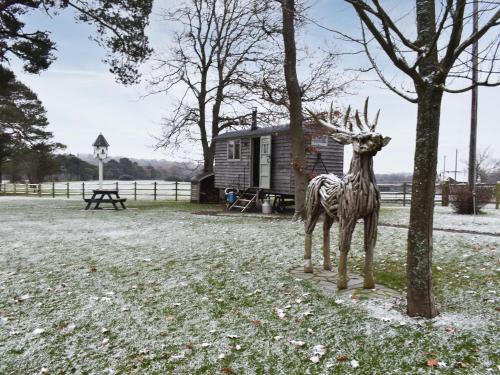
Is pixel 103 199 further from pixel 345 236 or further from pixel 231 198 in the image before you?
pixel 345 236

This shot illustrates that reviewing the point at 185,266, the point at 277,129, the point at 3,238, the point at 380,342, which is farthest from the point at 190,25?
the point at 380,342

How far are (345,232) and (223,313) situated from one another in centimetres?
186

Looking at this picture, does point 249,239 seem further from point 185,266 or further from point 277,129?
point 277,129

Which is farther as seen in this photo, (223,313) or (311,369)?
(223,313)

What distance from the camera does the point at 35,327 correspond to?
185 inches

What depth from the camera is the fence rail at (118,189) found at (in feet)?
93.8

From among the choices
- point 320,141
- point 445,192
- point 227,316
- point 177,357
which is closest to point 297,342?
point 227,316

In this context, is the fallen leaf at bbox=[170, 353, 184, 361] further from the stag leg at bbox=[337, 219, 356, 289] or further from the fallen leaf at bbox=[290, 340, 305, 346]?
the stag leg at bbox=[337, 219, 356, 289]

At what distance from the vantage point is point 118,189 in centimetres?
3059

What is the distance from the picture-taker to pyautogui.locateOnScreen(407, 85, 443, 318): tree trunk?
427 cm

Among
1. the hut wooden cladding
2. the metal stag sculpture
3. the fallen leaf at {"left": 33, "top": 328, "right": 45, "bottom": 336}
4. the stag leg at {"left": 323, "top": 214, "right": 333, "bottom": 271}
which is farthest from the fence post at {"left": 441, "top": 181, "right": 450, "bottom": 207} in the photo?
the fallen leaf at {"left": 33, "top": 328, "right": 45, "bottom": 336}

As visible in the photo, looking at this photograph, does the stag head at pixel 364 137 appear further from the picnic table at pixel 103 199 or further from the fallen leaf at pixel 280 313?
the picnic table at pixel 103 199

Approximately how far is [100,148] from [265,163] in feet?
25.8

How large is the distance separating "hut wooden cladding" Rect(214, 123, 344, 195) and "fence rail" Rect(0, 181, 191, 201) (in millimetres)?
8612
